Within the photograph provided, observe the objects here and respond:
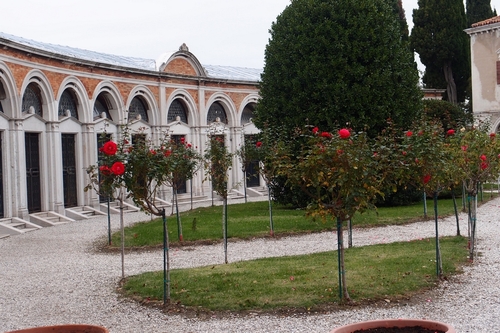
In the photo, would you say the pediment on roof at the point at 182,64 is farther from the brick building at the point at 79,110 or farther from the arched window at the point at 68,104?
the arched window at the point at 68,104

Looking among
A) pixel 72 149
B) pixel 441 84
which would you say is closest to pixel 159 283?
pixel 72 149

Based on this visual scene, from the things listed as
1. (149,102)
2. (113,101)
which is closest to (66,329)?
(113,101)

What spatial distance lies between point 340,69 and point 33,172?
1171cm

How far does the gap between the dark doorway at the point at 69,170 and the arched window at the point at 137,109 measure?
4.29 m

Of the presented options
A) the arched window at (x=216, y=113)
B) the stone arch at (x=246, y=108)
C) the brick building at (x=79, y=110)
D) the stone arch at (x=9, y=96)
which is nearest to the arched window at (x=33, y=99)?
the brick building at (x=79, y=110)

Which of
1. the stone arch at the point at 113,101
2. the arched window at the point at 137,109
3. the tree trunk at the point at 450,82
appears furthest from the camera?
the tree trunk at the point at 450,82

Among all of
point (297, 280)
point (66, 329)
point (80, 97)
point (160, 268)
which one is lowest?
point (160, 268)

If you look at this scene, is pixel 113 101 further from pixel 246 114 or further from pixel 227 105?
pixel 246 114

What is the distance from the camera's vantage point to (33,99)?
2400cm

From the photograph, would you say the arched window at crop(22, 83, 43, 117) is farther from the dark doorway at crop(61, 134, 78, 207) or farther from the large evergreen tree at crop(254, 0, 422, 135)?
the large evergreen tree at crop(254, 0, 422, 135)

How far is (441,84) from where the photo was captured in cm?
4706

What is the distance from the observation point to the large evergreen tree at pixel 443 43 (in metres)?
44.9

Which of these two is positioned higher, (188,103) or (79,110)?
(188,103)

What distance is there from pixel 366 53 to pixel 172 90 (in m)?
12.7
